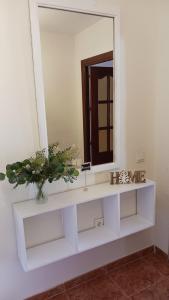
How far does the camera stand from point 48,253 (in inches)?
67.5

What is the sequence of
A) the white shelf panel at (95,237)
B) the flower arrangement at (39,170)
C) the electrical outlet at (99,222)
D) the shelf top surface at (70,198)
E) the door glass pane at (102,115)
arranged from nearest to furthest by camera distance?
the flower arrangement at (39,170) < the shelf top surface at (70,198) < the white shelf panel at (95,237) < the door glass pane at (102,115) < the electrical outlet at (99,222)

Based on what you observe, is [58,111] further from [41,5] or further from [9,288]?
[9,288]

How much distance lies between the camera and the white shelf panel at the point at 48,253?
5.35 ft

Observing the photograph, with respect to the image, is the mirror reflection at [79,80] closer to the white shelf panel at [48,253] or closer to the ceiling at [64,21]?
the ceiling at [64,21]

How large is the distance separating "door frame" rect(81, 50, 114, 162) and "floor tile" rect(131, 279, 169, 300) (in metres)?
1.16

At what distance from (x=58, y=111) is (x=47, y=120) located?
116 millimetres

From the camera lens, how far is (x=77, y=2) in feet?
5.42

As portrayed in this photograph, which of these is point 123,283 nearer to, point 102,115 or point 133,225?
point 133,225

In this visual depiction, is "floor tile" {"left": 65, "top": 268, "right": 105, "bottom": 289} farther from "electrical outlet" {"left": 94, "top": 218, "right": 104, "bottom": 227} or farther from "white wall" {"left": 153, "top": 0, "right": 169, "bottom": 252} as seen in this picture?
"white wall" {"left": 153, "top": 0, "right": 169, "bottom": 252}

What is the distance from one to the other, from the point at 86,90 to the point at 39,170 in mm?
751

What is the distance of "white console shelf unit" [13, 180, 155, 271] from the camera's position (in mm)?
1621

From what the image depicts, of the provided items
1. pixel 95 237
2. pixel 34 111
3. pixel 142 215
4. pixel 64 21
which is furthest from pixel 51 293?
pixel 64 21

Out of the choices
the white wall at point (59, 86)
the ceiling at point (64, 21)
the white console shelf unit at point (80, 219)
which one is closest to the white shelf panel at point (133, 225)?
the white console shelf unit at point (80, 219)

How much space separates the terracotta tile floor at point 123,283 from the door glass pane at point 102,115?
1327 millimetres
